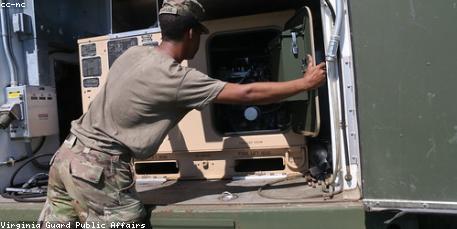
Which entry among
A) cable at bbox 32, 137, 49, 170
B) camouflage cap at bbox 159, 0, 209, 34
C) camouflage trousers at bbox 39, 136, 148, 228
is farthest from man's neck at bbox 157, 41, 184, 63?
cable at bbox 32, 137, 49, 170

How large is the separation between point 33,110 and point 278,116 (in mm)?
1762

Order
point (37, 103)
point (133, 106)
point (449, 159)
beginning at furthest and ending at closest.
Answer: point (37, 103) → point (133, 106) → point (449, 159)

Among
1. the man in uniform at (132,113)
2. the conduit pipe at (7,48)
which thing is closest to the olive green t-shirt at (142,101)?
the man in uniform at (132,113)

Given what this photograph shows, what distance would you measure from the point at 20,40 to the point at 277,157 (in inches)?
81.2

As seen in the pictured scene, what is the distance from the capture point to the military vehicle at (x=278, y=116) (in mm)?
1966

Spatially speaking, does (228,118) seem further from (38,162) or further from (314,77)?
(38,162)

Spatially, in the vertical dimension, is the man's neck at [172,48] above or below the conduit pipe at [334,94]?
above

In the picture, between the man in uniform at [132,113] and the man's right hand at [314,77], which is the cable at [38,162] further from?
the man's right hand at [314,77]

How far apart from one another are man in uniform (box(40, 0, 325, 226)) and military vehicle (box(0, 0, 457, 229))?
247 millimetres

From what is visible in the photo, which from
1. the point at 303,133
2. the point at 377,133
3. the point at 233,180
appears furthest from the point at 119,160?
the point at 377,133

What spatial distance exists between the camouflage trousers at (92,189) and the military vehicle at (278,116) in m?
0.20

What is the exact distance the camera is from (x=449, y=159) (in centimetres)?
193

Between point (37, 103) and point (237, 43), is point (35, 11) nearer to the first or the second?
point (37, 103)

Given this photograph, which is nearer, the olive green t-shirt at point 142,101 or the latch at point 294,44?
the olive green t-shirt at point 142,101
